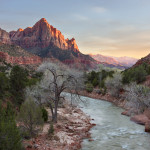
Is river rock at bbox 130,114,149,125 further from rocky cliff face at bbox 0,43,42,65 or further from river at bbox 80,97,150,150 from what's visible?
rocky cliff face at bbox 0,43,42,65

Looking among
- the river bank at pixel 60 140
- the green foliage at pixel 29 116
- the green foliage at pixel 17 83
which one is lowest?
the river bank at pixel 60 140

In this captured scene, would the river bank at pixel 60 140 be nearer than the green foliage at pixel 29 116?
Yes

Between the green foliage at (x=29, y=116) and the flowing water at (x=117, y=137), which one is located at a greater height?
the green foliage at (x=29, y=116)

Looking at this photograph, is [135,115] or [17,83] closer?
[135,115]

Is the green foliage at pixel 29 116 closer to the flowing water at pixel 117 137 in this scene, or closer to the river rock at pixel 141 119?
the flowing water at pixel 117 137

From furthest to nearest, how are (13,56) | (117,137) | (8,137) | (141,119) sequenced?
(13,56) → (141,119) → (117,137) → (8,137)

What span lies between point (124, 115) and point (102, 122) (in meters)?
5.67

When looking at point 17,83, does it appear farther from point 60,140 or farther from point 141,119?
point 141,119

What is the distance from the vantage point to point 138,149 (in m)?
13.2

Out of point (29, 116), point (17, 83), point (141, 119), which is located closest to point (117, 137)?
point (141, 119)

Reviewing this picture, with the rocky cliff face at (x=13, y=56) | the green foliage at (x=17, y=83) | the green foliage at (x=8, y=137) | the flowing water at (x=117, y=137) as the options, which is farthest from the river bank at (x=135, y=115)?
the rocky cliff face at (x=13, y=56)

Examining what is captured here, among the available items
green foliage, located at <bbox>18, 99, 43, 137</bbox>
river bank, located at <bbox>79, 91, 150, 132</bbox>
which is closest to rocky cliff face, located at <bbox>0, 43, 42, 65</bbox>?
river bank, located at <bbox>79, 91, 150, 132</bbox>

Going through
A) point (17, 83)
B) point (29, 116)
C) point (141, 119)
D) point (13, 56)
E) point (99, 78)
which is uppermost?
point (13, 56)

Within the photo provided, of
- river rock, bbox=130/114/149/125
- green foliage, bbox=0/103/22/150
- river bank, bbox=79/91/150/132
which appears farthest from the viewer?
river rock, bbox=130/114/149/125
